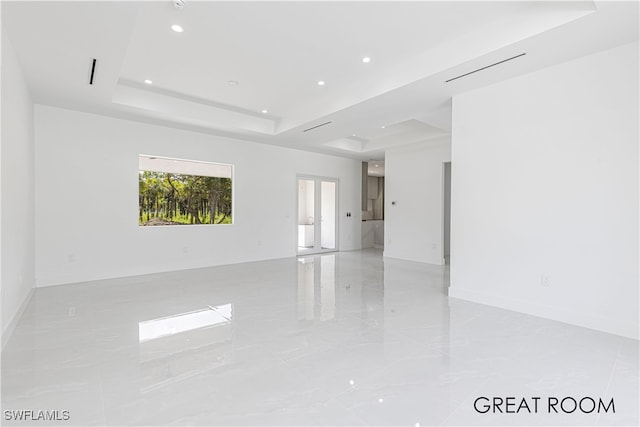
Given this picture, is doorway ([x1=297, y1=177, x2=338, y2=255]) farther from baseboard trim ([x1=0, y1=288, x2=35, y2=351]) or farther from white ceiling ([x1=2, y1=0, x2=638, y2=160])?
baseboard trim ([x1=0, y1=288, x2=35, y2=351])

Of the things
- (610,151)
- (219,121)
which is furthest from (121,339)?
(610,151)

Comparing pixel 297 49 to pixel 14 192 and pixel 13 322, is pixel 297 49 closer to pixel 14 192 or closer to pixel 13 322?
pixel 14 192

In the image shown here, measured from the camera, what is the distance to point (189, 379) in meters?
2.22

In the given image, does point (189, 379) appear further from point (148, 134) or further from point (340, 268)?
point (148, 134)

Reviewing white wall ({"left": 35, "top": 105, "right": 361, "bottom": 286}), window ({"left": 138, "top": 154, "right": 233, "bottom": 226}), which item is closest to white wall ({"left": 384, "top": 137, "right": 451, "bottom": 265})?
white wall ({"left": 35, "top": 105, "right": 361, "bottom": 286})

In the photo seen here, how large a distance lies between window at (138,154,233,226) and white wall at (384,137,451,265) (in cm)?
399

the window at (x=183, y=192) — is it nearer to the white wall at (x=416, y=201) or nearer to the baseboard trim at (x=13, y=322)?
the baseboard trim at (x=13, y=322)

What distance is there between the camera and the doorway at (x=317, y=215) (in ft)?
28.2

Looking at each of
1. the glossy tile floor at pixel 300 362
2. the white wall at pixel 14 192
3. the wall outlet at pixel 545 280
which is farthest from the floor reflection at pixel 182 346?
the wall outlet at pixel 545 280

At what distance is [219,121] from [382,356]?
4.99m

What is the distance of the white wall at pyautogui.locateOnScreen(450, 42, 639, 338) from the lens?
307 centimetres

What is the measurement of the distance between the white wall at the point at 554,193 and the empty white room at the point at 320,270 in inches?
0.8

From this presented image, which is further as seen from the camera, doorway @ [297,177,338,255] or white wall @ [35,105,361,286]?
doorway @ [297,177,338,255]

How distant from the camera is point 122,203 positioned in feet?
18.5
